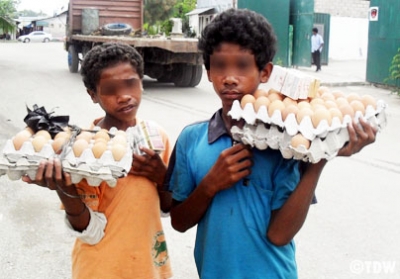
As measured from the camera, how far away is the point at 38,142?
5.26 ft

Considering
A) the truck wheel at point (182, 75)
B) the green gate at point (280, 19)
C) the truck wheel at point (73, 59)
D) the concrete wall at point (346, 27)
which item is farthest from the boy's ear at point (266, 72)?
Result: the concrete wall at point (346, 27)

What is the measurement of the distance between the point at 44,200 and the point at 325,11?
72.4 feet

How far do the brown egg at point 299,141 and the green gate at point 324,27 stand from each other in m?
21.8

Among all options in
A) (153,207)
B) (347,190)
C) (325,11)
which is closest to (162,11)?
(325,11)

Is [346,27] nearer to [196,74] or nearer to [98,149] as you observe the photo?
[196,74]

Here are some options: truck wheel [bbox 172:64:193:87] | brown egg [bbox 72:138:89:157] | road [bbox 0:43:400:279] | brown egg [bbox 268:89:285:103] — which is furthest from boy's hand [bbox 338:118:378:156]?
truck wheel [bbox 172:64:193:87]

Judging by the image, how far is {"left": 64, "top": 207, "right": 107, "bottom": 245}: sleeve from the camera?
1.88m

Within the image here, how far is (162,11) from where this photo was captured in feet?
148

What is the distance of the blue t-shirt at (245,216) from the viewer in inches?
65.4

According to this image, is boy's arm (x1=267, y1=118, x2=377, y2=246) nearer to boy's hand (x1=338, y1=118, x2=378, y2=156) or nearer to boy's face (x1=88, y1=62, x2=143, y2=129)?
boy's hand (x1=338, y1=118, x2=378, y2=156)

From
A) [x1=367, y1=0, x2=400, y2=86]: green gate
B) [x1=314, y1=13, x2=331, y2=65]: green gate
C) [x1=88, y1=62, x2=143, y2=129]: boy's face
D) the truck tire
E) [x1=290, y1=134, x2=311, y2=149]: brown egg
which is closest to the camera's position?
[x1=290, y1=134, x2=311, y2=149]: brown egg

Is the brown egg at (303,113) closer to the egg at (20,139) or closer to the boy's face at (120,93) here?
the boy's face at (120,93)

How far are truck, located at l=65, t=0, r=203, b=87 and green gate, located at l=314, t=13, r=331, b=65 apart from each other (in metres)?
8.56

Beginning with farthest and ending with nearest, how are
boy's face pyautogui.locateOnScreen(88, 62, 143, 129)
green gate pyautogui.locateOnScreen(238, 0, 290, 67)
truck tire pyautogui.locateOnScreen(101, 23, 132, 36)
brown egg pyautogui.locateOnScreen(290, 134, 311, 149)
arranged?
green gate pyautogui.locateOnScreen(238, 0, 290, 67) < truck tire pyautogui.locateOnScreen(101, 23, 132, 36) < boy's face pyautogui.locateOnScreen(88, 62, 143, 129) < brown egg pyautogui.locateOnScreen(290, 134, 311, 149)
